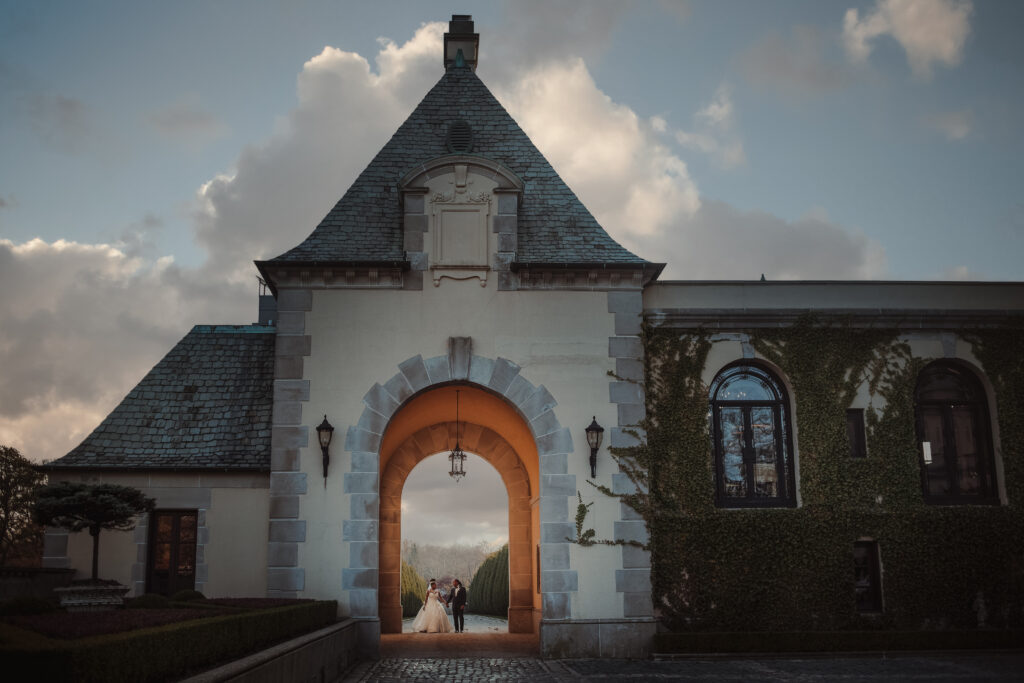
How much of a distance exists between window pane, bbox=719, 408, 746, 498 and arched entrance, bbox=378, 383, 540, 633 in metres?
4.05

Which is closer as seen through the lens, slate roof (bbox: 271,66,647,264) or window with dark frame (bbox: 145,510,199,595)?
window with dark frame (bbox: 145,510,199,595)

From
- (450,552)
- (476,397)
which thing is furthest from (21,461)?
(450,552)

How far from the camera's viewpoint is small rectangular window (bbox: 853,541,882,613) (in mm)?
14727

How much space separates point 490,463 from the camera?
20453mm

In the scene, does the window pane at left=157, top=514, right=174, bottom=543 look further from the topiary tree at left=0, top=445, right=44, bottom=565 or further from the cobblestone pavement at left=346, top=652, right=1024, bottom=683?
the cobblestone pavement at left=346, top=652, right=1024, bottom=683

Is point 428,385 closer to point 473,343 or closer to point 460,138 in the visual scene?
point 473,343

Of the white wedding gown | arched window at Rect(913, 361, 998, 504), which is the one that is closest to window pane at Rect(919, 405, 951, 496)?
arched window at Rect(913, 361, 998, 504)

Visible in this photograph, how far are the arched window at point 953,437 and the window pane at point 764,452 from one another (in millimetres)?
2524

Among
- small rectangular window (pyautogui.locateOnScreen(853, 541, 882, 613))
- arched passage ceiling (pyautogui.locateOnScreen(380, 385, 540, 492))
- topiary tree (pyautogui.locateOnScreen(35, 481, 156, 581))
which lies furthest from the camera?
arched passage ceiling (pyautogui.locateOnScreen(380, 385, 540, 492))

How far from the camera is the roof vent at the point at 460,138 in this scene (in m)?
16.7

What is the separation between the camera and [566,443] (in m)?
14.6

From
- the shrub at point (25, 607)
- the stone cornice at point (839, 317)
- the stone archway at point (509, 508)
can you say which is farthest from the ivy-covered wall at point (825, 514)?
the shrub at point (25, 607)

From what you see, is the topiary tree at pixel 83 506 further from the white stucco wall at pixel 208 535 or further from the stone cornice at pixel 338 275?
the stone cornice at pixel 338 275

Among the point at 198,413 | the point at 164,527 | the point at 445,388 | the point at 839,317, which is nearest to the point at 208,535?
the point at 164,527
